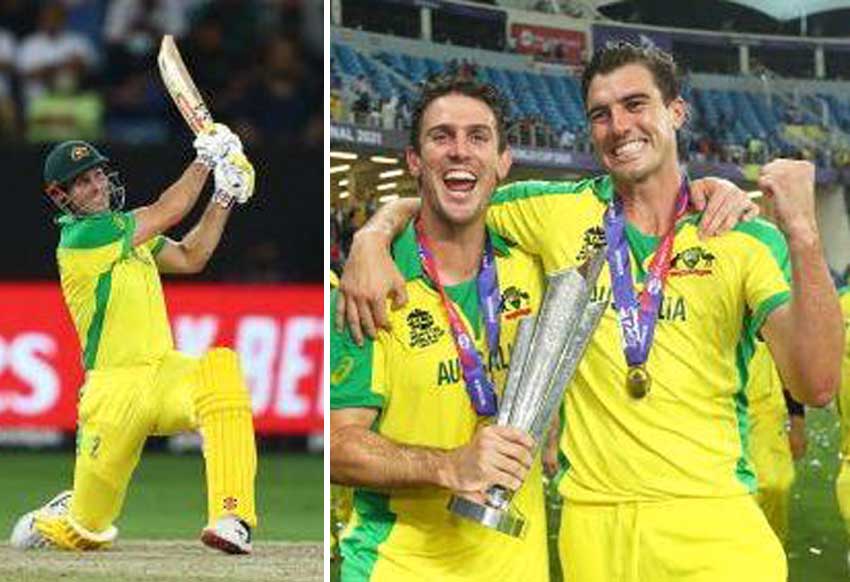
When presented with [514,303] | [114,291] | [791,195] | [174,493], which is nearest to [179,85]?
[114,291]

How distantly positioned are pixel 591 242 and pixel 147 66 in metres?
6.60

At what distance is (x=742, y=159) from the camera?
11.6ft

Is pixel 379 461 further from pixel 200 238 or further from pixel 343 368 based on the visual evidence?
pixel 200 238

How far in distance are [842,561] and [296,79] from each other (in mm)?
5931

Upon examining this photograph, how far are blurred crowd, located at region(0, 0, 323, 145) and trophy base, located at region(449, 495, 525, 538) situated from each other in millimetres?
5866

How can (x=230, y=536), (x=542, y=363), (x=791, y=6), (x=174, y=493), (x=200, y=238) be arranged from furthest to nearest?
1. (x=174, y=493)
2. (x=200, y=238)
3. (x=230, y=536)
4. (x=791, y=6)
5. (x=542, y=363)

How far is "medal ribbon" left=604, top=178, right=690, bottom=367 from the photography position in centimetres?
313

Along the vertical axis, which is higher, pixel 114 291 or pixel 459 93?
pixel 459 93

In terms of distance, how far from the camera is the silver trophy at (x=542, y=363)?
2.97 meters

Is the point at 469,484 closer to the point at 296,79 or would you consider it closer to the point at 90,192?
the point at 90,192

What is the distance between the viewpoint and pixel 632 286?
10.4 feet

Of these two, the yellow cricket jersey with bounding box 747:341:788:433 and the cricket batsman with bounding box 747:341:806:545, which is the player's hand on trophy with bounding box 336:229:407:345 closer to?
the yellow cricket jersey with bounding box 747:341:788:433

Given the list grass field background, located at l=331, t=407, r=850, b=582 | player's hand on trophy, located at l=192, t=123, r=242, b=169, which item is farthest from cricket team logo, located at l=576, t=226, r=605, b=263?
player's hand on trophy, located at l=192, t=123, r=242, b=169

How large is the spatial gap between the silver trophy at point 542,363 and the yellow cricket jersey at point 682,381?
17 cm
